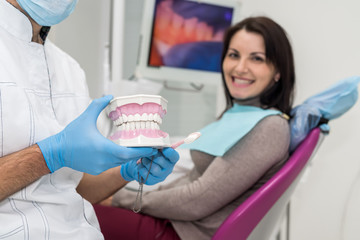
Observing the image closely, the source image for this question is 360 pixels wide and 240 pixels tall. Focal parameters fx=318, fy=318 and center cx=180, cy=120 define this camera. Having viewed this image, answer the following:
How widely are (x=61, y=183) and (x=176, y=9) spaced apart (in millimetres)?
1564

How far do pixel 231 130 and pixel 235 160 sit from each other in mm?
187

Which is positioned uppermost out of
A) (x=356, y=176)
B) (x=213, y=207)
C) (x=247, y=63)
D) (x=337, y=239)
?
(x=247, y=63)

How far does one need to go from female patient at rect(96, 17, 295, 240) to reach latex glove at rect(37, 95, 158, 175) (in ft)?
1.55

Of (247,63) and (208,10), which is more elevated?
(208,10)

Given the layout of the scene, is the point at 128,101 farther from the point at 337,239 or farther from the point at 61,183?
the point at 337,239

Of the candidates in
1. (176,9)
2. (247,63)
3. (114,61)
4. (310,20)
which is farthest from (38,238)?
(310,20)

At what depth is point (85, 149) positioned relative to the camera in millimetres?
646

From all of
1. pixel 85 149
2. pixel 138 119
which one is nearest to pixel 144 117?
pixel 138 119

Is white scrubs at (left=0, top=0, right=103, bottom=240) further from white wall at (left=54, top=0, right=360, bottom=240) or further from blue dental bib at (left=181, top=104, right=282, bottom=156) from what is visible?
white wall at (left=54, top=0, right=360, bottom=240)

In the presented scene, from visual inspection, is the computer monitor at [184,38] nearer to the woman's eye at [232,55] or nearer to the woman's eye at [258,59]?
the woman's eye at [232,55]

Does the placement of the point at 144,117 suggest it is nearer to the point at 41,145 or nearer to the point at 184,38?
the point at 41,145

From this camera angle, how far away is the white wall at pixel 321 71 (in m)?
1.78

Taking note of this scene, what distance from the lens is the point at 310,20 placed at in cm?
200

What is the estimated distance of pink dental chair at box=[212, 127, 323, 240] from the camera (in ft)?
2.99
